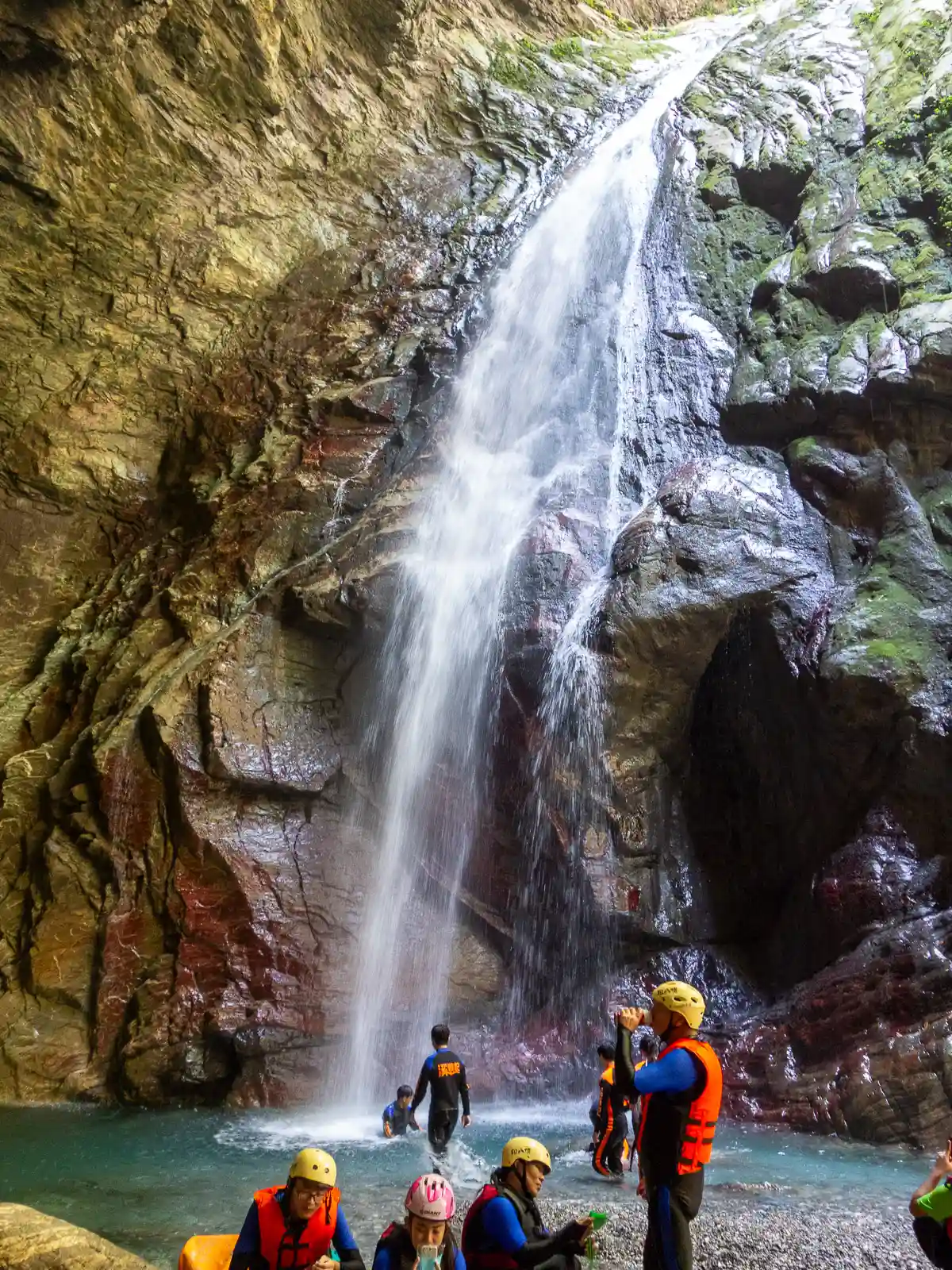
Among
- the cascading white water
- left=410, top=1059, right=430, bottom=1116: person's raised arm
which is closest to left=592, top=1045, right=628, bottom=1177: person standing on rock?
left=410, top=1059, right=430, bottom=1116: person's raised arm

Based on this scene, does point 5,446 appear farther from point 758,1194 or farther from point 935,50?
point 935,50

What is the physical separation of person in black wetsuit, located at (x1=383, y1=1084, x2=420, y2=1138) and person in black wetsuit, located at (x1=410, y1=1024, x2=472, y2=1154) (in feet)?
2.21

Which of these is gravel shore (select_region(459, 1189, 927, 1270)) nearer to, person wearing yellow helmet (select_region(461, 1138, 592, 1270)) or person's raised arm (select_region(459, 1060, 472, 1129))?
person's raised arm (select_region(459, 1060, 472, 1129))

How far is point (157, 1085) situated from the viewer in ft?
33.1

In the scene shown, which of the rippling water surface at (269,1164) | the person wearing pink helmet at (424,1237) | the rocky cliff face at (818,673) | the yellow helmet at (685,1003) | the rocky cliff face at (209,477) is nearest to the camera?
the person wearing pink helmet at (424,1237)

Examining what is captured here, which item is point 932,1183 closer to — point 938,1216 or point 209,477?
point 938,1216

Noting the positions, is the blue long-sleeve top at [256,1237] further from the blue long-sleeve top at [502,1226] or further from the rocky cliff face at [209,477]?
the rocky cliff face at [209,477]

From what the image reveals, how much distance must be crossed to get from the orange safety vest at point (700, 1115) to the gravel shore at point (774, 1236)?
5.91ft

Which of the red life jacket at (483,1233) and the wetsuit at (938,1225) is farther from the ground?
the wetsuit at (938,1225)

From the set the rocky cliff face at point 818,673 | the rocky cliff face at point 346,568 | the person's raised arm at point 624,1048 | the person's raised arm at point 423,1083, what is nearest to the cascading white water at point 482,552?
the rocky cliff face at point 346,568

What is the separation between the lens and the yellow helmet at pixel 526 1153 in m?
3.84

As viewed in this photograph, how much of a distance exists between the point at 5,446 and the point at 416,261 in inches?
330

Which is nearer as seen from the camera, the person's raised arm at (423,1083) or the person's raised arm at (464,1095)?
the person's raised arm at (464,1095)

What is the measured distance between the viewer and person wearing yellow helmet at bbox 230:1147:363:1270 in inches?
139
